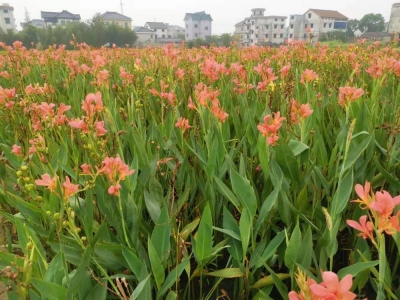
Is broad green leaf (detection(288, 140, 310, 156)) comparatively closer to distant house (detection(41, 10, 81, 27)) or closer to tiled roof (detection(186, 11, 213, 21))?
distant house (detection(41, 10, 81, 27))

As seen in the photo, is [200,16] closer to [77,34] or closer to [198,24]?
[198,24]

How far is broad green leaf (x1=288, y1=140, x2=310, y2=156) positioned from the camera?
1146mm

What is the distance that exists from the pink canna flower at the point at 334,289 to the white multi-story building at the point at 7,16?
204 ft

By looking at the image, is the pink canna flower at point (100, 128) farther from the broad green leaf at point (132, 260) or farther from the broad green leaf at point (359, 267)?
the broad green leaf at point (359, 267)

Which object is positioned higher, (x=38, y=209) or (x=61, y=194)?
(x=61, y=194)

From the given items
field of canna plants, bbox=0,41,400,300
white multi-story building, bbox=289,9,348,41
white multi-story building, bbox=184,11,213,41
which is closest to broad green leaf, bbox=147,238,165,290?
field of canna plants, bbox=0,41,400,300

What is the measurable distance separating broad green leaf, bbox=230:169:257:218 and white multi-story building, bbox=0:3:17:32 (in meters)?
61.8

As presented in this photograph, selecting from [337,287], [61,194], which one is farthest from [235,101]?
[337,287]

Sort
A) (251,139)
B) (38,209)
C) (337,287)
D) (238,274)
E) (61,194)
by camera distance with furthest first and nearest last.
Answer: (251,139), (38,209), (238,274), (61,194), (337,287)

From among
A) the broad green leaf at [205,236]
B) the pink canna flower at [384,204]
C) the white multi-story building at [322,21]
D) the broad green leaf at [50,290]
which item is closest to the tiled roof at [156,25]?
the white multi-story building at [322,21]

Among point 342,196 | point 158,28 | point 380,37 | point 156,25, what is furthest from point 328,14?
point 342,196

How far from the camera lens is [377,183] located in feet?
3.83

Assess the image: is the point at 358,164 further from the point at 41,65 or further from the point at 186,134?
the point at 41,65

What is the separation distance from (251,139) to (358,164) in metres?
0.46
